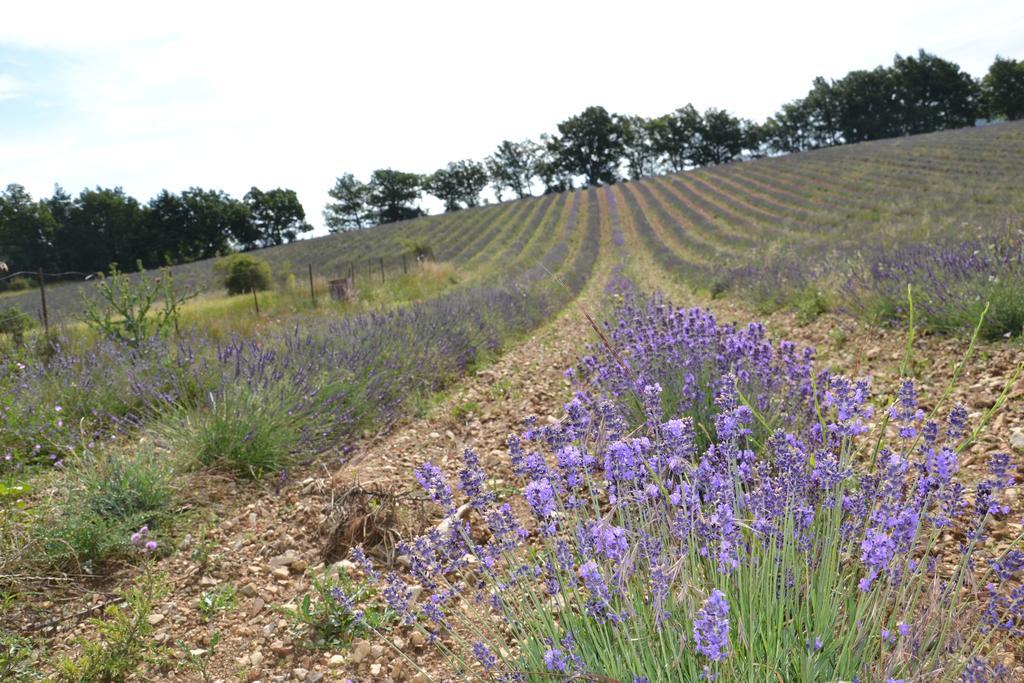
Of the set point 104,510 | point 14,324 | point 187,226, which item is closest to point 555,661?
point 104,510

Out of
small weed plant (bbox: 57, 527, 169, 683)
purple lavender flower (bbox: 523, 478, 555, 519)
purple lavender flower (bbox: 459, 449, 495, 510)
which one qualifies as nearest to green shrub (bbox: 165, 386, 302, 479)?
small weed plant (bbox: 57, 527, 169, 683)

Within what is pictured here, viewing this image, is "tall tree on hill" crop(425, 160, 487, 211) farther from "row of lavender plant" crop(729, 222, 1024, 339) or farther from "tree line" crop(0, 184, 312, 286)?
"row of lavender plant" crop(729, 222, 1024, 339)

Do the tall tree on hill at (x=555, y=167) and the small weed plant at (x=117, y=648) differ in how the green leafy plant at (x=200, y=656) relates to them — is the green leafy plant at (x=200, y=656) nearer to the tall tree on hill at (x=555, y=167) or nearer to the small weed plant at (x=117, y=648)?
the small weed plant at (x=117, y=648)

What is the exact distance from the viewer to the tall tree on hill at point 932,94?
54.8m

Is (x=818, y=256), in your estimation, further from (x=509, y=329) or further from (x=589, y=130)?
(x=589, y=130)

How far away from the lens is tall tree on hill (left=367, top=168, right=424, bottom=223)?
6825 cm

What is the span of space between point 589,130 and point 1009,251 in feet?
226

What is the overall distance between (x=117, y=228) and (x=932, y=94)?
6965 cm

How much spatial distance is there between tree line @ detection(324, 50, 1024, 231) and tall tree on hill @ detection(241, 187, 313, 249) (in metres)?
6.71

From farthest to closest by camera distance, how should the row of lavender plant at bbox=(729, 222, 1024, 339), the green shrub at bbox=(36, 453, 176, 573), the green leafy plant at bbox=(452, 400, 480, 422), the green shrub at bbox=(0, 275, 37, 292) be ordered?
the green shrub at bbox=(0, 275, 37, 292)
the green leafy plant at bbox=(452, 400, 480, 422)
the row of lavender plant at bbox=(729, 222, 1024, 339)
the green shrub at bbox=(36, 453, 176, 573)

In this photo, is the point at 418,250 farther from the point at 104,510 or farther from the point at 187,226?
the point at 187,226

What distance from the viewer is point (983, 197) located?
15.1 m

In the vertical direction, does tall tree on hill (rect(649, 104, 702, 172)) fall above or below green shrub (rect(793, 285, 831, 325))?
above

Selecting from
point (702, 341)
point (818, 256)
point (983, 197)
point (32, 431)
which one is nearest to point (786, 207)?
point (983, 197)
